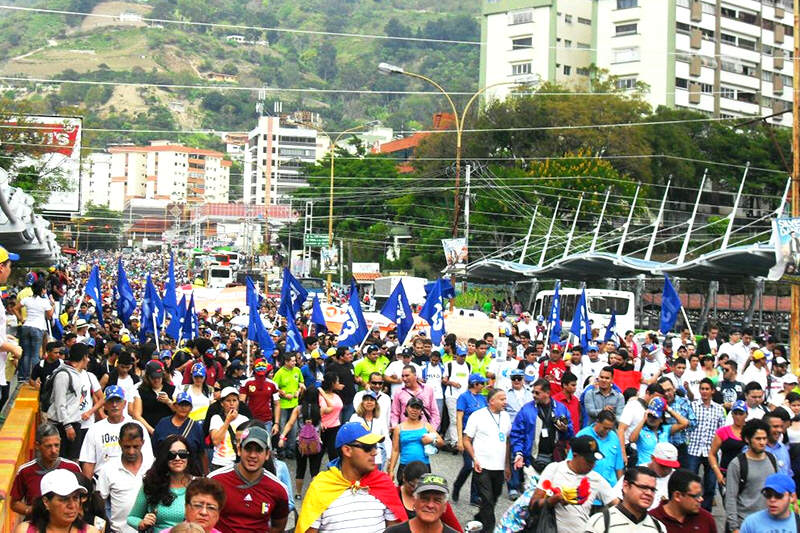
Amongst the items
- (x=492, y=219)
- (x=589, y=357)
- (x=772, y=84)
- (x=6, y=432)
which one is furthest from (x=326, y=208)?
(x=6, y=432)

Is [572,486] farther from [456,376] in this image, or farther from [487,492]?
[456,376]

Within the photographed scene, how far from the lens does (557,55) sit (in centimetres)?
9575

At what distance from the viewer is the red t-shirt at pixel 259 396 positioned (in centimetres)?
1341

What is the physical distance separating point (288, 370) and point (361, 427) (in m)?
8.07

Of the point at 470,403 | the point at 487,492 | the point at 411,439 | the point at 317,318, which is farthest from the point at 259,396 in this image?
the point at 317,318

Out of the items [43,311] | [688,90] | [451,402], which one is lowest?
[451,402]

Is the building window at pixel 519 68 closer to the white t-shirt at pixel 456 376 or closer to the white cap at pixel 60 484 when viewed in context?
the white t-shirt at pixel 456 376

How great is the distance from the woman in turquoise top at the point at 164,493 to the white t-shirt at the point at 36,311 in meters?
9.70

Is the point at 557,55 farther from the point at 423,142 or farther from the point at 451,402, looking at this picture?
the point at 451,402

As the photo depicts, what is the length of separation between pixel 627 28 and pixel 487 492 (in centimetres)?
8529

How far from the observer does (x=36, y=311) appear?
54.2ft

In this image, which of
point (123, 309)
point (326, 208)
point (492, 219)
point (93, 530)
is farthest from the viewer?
point (326, 208)

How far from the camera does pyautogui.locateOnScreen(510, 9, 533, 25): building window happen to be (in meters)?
96.1

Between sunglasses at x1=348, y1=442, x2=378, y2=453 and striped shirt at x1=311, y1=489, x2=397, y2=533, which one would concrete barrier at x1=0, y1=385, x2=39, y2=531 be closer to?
striped shirt at x1=311, y1=489, x2=397, y2=533
